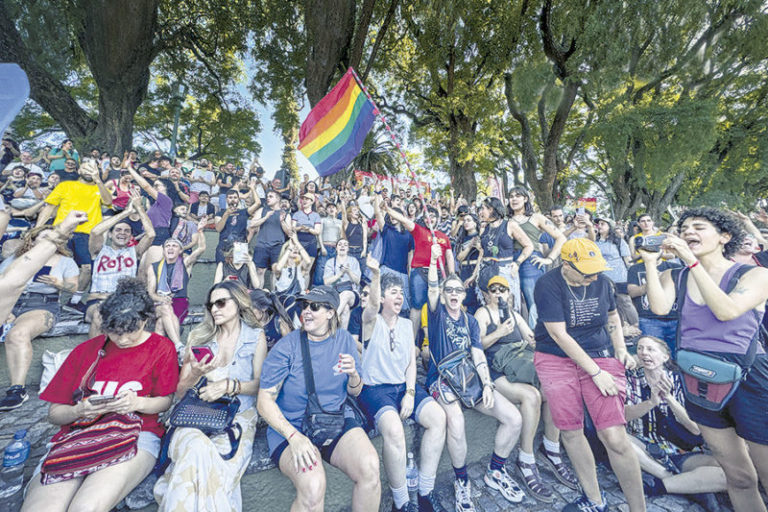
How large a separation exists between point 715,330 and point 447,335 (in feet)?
6.50

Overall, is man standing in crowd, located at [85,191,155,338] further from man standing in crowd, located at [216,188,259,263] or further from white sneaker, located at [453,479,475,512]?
white sneaker, located at [453,479,475,512]

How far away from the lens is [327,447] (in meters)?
2.41

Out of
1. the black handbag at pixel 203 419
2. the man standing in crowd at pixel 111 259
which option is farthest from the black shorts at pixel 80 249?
the black handbag at pixel 203 419

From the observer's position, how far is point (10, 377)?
3281 millimetres

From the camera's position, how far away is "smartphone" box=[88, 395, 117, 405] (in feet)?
6.32

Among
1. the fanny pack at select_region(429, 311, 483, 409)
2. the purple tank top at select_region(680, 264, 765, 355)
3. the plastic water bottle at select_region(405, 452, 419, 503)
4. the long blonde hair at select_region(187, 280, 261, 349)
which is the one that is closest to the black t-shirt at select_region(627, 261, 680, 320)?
the purple tank top at select_region(680, 264, 765, 355)

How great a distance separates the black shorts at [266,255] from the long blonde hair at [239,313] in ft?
10.1

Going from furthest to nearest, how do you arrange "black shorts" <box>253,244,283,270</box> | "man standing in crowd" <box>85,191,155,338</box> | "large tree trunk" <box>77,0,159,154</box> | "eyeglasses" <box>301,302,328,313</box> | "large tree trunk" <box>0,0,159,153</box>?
1. "large tree trunk" <box>77,0,159,154</box>
2. "large tree trunk" <box>0,0,159,153</box>
3. "black shorts" <box>253,244,283,270</box>
4. "man standing in crowd" <box>85,191,155,338</box>
5. "eyeglasses" <box>301,302,328,313</box>

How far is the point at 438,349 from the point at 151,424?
96.7 inches

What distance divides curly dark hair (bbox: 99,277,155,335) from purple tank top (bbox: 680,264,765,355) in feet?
12.9

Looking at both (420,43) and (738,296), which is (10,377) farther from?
(420,43)

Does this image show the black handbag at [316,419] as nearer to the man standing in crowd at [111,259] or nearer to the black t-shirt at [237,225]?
the man standing in crowd at [111,259]

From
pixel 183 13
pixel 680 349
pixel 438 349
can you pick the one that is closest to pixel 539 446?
pixel 438 349

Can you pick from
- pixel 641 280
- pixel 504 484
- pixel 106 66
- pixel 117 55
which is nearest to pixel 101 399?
pixel 504 484
